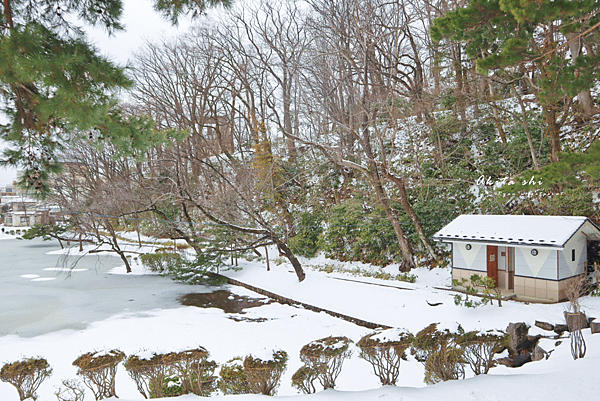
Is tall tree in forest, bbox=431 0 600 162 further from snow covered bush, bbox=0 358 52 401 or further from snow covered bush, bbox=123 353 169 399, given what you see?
snow covered bush, bbox=0 358 52 401

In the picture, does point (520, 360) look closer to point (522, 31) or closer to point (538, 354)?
point (538, 354)

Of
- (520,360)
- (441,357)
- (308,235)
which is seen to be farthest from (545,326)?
(308,235)

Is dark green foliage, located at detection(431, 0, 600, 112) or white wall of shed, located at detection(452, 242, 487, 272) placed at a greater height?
dark green foliage, located at detection(431, 0, 600, 112)

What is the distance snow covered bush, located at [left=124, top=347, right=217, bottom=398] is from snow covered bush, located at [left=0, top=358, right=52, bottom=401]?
0.86 m

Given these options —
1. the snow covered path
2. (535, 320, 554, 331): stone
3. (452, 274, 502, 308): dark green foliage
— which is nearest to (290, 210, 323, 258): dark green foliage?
the snow covered path

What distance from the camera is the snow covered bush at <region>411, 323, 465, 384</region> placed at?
4109 mm

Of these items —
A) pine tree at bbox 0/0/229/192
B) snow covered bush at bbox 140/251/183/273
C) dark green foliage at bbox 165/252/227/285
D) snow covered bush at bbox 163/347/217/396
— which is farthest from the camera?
snow covered bush at bbox 140/251/183/273

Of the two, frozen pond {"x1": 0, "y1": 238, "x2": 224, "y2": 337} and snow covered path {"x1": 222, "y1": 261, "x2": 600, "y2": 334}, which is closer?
snow covered path {"x1": 222, "y1": 261, "x2": 600, "y2": 334}

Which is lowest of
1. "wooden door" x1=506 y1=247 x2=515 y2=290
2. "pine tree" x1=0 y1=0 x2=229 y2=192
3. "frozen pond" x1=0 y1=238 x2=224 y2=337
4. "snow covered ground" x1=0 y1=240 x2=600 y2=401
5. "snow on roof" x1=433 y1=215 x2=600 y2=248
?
"frozen pond" x1=0 y1=238 x2=224 y2=337

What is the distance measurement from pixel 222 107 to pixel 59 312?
13.4 meters

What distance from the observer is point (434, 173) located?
11.6m

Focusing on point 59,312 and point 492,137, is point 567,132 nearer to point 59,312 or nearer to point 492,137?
point 492,137

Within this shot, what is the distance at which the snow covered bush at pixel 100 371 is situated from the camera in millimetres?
3723

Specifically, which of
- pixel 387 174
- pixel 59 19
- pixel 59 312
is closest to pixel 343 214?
pixel 387 174
